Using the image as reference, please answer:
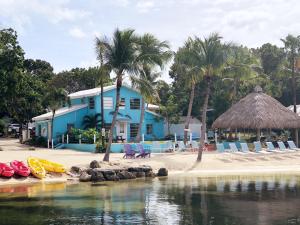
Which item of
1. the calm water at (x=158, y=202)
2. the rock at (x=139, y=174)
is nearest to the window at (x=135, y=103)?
the rock at (x=139, y=174)

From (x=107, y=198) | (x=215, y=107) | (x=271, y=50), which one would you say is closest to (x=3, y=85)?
(x=107, y=198)

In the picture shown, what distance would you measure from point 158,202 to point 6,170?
10.2 meters

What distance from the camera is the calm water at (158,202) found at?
15.4 m

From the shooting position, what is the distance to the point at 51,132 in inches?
1810

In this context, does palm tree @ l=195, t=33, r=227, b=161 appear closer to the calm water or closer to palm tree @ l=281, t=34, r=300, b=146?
the calm water

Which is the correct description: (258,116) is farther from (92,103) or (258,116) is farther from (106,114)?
(92,103)

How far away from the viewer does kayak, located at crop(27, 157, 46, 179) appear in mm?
26516

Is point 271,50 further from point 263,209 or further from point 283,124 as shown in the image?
point 263,209

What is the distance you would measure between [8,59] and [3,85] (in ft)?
7.27

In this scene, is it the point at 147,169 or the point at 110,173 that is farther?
the point at 147,169

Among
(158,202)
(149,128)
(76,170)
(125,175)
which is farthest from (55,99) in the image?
(158,202)

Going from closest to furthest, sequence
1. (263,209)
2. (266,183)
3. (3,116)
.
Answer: (263,209) → (266,183) → (3,116)

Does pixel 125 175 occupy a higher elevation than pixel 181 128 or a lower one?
lower

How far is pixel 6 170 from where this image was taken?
25.7 meters
